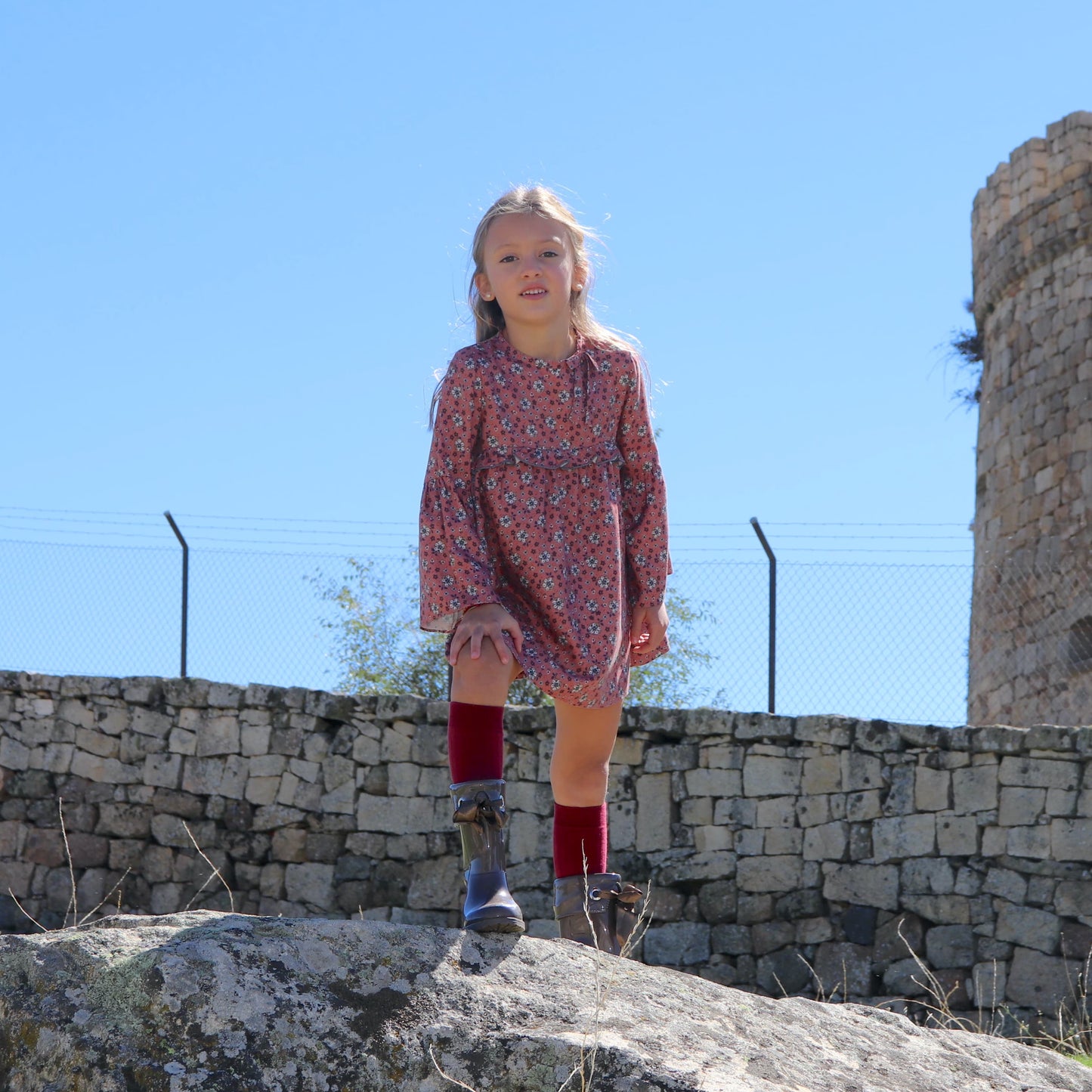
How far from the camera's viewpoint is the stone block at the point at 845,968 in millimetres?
6965

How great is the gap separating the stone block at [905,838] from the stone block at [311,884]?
2.90m

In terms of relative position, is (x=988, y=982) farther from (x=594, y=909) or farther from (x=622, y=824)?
(x=594, y=909)

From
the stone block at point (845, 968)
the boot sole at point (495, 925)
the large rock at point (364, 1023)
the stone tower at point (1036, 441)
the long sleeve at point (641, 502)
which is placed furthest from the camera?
the stone tower at point (1036, 441)

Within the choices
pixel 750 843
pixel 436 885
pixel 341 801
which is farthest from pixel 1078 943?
pixel 341 801

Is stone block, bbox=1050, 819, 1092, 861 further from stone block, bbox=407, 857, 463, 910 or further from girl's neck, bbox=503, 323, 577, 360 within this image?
girl's neck, bbox=503, 323, 577, 360

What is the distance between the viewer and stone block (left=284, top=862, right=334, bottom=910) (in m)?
7.70

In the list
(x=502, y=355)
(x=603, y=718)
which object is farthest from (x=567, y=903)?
(x=502, y=355)

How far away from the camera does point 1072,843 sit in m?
6.93

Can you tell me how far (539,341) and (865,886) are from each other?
16.3 ft

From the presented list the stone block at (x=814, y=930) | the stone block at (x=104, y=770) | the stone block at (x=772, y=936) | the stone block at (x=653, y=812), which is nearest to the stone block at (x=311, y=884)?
the stone block at (x=104, y=770)

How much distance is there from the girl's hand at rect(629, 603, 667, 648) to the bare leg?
173mm

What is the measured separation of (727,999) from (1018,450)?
34.0 feet

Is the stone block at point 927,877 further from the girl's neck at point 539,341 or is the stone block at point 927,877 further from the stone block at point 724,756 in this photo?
the girl's neck at point 539,341

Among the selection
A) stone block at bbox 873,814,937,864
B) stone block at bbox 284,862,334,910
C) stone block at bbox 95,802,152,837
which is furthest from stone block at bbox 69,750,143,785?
stone block at bbox 873,814,937,864
